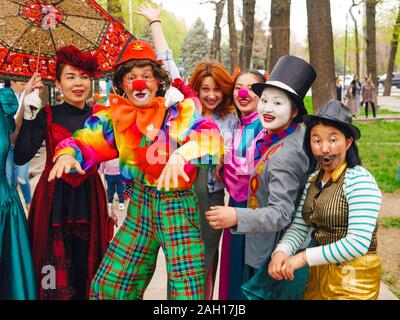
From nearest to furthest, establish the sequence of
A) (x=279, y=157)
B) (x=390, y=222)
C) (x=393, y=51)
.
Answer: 1. (x=279, y=157)
2. (x=390, y=222)
3. (x=393, y=51)

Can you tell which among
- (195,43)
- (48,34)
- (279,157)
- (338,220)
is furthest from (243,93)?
(195,43)

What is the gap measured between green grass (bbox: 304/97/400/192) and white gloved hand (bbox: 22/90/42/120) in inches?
243

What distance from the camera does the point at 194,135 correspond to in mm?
2725

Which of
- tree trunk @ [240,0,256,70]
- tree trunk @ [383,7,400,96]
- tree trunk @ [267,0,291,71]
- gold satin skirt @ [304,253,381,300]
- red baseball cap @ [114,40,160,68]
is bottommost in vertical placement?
gold satin skirt @ [304,253,381,300]

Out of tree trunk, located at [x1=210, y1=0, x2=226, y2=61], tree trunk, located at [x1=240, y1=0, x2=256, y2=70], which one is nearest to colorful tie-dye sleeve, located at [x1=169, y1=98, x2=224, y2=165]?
tree trunk, located at [x1=240, y1=0, x2=256, y2=70]

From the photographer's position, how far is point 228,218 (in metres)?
2.41

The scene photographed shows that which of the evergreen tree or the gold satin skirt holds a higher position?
the evergreen tree

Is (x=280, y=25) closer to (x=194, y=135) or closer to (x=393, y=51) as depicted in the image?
(x=194, y=135)

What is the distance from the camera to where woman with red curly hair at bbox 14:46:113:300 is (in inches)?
129

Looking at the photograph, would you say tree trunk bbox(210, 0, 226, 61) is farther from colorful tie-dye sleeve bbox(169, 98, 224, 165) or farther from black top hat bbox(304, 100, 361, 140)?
black top hat bbox(304, 100, 361, 140)

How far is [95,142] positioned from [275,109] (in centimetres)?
99

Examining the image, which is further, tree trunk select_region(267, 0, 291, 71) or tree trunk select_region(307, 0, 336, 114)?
tree trunk select_region(267, 0, 291, 71)
